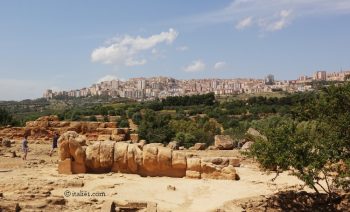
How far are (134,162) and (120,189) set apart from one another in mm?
2760

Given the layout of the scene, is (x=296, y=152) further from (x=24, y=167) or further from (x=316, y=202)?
(x=24, y=167)

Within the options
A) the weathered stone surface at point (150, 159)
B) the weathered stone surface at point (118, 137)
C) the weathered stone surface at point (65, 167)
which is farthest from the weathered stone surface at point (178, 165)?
the weathered stone surface at point (118, 137)

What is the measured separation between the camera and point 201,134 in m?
39.8

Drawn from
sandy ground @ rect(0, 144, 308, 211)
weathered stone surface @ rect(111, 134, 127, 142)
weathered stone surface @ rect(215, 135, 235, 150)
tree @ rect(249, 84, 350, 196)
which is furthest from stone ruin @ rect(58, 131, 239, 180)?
weathered stone surface @ rect(215, 135, 235, 150)

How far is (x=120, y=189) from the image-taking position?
17094mm

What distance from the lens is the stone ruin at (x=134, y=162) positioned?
1966 centimetres

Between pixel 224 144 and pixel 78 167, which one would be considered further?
pixel 224 144

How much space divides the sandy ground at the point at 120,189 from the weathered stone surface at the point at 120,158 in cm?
55

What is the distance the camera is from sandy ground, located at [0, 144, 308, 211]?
14.9 meters

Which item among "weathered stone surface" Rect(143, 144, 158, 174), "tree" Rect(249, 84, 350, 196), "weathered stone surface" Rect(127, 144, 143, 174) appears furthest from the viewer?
"weathered stone surface" Rect(127, 144, 143, 174)

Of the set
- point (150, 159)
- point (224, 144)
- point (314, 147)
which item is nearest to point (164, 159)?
point (150, 159)

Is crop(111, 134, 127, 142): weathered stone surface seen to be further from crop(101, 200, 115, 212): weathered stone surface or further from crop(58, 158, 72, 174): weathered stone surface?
crop(101, 200, 115, 212): weathered stone surface

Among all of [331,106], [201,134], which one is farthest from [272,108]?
[331,106]

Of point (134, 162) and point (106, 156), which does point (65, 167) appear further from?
point (134, 162)
